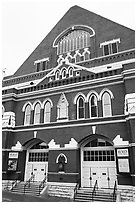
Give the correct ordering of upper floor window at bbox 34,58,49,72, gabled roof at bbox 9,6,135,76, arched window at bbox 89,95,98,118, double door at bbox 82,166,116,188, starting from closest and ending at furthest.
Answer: double door at bbox 82,166,116,188, arched window at bbox 89,95,98,118, gabled roof at bbox 9,6,135,76, upper floor window at bbox 34,58,49,72

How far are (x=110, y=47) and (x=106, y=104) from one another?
939 centimetres

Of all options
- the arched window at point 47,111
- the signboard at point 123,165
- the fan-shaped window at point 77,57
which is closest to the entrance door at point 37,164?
the arched window at point 47,111

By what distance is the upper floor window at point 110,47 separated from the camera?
2165 centimetres

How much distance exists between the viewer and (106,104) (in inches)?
616

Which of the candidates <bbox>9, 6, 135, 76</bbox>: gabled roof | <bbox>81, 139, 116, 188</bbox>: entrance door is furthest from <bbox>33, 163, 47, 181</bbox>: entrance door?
<bbox>9, 6, 135, 76</bbox>: gabled roof

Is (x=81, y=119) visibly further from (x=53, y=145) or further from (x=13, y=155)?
(x=13, y=155)

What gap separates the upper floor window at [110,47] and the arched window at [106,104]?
8018 mm

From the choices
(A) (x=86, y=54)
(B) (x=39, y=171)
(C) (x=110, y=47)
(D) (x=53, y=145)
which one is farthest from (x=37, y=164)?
(C) (x=110, y=47)

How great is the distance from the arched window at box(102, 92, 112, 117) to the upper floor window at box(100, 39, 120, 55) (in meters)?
8.02

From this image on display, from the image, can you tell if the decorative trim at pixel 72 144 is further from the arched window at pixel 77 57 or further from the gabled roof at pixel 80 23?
the gabled roof at pixel 80 23

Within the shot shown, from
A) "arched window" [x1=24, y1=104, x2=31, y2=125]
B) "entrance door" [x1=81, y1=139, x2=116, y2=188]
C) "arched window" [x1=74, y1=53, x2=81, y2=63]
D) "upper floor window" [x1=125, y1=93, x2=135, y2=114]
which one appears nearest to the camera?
"upper floor window" [x1=125, y1=93, x2=135, y2=114]

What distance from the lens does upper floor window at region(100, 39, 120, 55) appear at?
2165 centimetres

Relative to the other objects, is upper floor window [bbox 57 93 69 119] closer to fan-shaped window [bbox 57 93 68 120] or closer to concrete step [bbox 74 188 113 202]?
fan-shaped window [bbox 57 93 68 120]

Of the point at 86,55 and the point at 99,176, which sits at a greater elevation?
the point at 86,55
